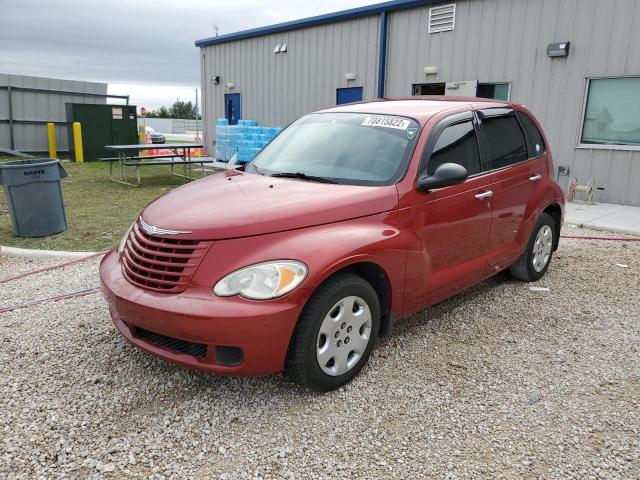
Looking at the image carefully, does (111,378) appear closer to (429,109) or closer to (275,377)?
(275,377)

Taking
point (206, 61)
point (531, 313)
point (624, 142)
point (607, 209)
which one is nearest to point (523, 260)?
point (531, 313)

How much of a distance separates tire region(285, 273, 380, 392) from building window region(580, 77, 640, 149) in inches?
343

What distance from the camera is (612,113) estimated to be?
9883 millimetres

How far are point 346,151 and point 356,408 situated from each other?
5.92 feet

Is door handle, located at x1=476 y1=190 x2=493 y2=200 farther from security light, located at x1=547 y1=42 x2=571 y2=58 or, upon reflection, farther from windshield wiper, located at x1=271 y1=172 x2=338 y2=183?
security light, located at x1=547 y1=42 x2=571 y2=58

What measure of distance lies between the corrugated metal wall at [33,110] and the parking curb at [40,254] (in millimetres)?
13548

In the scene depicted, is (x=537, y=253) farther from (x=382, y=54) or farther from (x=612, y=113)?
(x=382, y=54)

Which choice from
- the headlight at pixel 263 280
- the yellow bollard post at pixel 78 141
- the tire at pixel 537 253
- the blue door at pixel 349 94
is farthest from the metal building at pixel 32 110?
the headlight at pixel 263 280

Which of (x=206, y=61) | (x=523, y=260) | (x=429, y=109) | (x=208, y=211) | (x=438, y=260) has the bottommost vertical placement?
(x=523, y=260)

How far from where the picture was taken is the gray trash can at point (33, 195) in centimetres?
651

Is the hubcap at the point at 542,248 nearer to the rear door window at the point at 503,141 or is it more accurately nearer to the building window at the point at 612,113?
the rear door window at the point at 503,141

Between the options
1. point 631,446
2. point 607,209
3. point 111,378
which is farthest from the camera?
point 607,209

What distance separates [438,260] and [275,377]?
1.42 meters

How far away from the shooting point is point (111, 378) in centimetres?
329
